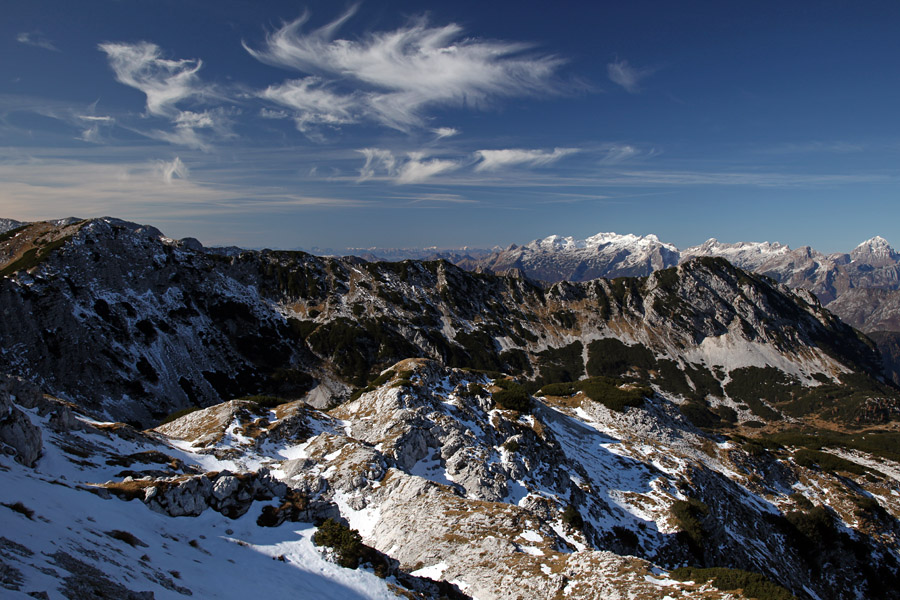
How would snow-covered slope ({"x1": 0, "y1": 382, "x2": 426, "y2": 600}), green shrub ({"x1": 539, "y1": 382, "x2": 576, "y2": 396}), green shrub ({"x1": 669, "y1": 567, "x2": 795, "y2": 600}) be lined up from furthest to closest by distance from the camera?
green shrub ({"x1": 539, "y1": 382, "x2": 576, "y2": 396}), green shrub ({"x1": 669, "y1": 567, "x2": 795, "y2": 600}), snow-covered slope ({"x1": 0, "y1": 382, "x2": 426, "y2": 600})

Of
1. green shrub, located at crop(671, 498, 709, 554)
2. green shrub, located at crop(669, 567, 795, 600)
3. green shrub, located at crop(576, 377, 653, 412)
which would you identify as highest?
green shrub, located at crop(669, 567, 795, 600)

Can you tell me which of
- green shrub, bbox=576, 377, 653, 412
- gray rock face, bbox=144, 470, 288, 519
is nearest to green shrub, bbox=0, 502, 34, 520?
gray rock face, bbox=144, 470, 288, 519

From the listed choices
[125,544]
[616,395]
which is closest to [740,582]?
[125,544]

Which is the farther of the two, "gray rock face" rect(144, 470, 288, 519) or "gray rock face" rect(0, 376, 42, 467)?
"gray rock face" rect(144, 470, 288, 519)

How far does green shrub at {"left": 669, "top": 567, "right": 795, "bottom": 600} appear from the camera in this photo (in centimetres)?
2241

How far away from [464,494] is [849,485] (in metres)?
76.3

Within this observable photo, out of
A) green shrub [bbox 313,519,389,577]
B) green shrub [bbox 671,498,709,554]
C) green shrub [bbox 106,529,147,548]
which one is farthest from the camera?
green shrub [bbox 671,498,709,554]

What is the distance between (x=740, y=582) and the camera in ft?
80.2

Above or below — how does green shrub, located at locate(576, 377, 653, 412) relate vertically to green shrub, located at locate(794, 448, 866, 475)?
above

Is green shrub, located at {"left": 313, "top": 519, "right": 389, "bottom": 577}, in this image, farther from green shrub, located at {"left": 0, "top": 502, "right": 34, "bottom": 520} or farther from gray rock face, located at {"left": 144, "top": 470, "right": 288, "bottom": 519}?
green shrub, located at {"left": 0, "top": 502, "right": 34, "bottom": 520}

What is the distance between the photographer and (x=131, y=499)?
2392cm

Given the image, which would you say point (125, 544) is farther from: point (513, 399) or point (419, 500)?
point (513, 399)

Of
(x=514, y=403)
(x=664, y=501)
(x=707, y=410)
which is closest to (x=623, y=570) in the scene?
(x=664, y=501)

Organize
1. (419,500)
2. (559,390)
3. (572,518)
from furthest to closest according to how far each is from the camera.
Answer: (559,390) → (572,518) → (419,500)
